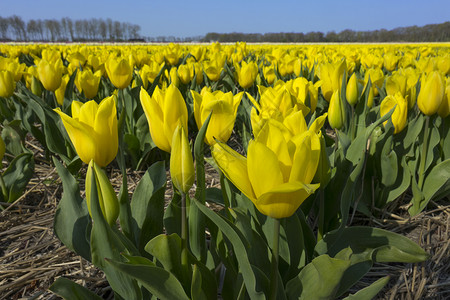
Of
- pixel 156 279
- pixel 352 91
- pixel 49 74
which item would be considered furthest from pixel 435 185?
pixel 49 74

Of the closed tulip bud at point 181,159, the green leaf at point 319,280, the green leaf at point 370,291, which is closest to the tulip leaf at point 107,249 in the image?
the closed tulip bud at point 181,159

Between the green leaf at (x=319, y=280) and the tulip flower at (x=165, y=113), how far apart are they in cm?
54

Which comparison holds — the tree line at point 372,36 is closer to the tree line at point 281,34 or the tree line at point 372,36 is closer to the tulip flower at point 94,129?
the tree line at point 281,34

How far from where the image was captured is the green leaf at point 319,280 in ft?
2.76

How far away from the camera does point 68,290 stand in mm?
1000

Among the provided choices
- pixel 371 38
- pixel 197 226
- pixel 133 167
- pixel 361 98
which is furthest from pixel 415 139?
pixel 371 38

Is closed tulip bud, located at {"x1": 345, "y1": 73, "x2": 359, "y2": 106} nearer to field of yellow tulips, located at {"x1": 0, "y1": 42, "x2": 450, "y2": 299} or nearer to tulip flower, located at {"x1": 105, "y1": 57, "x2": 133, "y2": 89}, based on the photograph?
field of yellow tulips, located at {"x1": 0, "y1": 42, "x2": 450, "y2": 299}

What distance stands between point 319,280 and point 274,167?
1.23 feet

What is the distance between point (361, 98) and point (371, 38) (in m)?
53.6

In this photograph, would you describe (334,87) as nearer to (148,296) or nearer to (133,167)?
(133,167)

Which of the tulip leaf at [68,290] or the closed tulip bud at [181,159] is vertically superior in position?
the closed tulip bud at [181,159]

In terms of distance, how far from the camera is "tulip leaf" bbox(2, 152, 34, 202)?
6.94ft

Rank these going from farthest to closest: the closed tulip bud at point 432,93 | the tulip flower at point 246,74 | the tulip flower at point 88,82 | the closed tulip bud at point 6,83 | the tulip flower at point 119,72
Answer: the tulip flower at point 246,74, the closed tulip bud at point 6,83, the tulip flower at point 88,82, the tulip flower at point 119,72, the closed tulip bud at point 432,93

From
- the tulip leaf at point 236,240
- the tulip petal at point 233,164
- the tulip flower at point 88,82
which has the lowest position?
the tulip leaf at point 236,240
